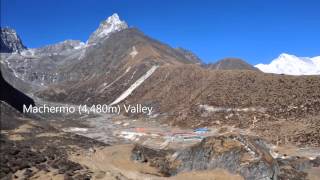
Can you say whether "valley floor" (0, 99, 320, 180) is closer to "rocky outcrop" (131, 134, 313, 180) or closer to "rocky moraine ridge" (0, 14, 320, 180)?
"rocky moraine ridge" (0, 14, 320, 180)

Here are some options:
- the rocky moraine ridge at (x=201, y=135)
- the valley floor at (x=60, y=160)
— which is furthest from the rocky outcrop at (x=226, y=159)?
the valley floor at (x=60, y=160)

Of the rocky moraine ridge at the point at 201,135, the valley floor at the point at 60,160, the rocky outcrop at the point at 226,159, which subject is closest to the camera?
the valley floor at the point at 60,160

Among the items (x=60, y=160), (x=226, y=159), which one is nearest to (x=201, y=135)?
(x=226, y=159)

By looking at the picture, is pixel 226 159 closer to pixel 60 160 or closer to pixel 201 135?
pixel 60 160

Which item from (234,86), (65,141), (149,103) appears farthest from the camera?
(149,103)

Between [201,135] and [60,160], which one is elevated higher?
[60,160]

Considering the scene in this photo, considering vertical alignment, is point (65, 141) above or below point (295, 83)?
below

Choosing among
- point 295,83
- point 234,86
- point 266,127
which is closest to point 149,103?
point 234,86

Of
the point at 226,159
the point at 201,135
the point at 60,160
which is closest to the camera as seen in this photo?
the point at 60,160

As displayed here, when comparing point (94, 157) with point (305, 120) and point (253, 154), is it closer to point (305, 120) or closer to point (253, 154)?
point (253, 154)

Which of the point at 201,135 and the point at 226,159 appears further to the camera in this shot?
the point at 201,135

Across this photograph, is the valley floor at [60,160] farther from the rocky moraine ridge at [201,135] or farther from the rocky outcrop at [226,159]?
the rocky outcrop at [226,159]
